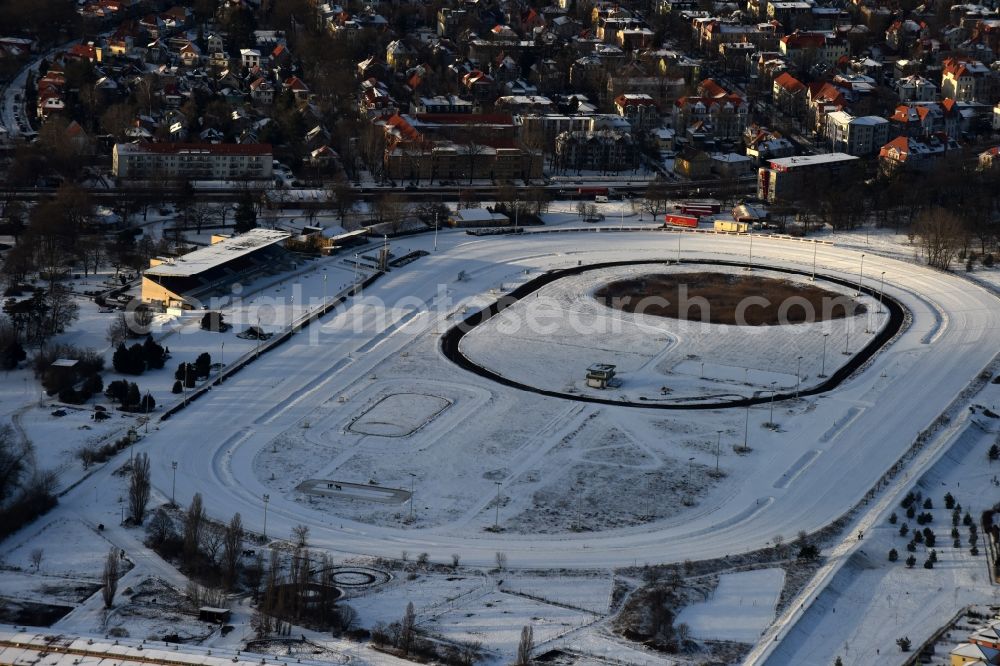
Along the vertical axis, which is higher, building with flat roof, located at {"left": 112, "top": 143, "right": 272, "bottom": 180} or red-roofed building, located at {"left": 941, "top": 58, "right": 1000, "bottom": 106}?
red-roofed building, located at {"left": 941, "top": 58, "right": 1000, "bottom": 106}

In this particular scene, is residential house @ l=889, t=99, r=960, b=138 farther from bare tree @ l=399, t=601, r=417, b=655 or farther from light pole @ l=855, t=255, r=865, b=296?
bare tree @ l=399, t=601, r=417, b=655

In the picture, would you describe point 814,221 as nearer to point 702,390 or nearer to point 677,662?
point 702,390

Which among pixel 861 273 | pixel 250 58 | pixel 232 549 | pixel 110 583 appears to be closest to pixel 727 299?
pixel 861 273

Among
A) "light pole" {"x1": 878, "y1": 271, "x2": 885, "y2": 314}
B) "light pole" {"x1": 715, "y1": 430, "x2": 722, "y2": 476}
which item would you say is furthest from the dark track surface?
"light pole" {"x1": 715, "y1": 430, "x2": 722, "y2": 476}

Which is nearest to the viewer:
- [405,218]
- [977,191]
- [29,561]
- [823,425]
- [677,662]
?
[677,662]

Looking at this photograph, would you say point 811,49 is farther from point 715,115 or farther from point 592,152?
point 592,152

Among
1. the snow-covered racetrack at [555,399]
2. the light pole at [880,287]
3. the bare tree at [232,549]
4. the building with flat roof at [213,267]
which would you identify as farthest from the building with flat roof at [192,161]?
the bare tree at [232,549]

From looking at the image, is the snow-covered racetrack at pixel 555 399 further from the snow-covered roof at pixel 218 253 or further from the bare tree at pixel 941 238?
the snow-covered roof at pixel 218 253

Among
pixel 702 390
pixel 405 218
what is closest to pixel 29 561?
pixel 702 390
